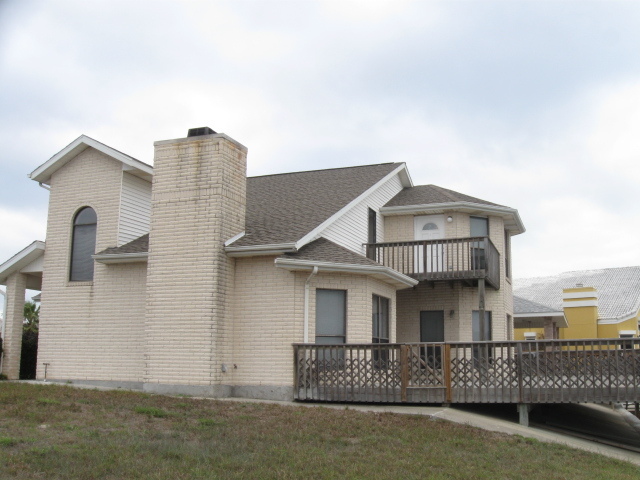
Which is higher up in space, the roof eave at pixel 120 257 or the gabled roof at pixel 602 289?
the gabled roof at pixel 602 289

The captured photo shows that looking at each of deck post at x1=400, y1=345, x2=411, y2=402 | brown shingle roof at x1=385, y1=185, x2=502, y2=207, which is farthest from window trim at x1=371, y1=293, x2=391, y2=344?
brown shingle roof at x1=385, y1=185, x2=502, y2=207

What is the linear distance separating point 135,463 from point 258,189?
50.3 feet

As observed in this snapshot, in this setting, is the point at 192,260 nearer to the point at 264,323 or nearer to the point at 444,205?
the point at 264,323

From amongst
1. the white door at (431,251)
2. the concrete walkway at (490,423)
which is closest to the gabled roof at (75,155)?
the concrete walkway at (490,423)

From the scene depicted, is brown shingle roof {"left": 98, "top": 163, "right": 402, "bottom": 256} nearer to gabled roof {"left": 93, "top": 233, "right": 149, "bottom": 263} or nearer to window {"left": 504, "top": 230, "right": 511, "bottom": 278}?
gabled roof {"left": 93, "top": 233, "right": 149, "bottom": 263}

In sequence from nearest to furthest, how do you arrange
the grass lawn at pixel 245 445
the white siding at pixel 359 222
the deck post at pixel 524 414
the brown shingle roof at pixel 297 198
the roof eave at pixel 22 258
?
the grass lawn at pixel 245 445
the deck post at pixel 524 414
the brown shingle roof at pixel 297 198
the white siding at pixel 359 222
the roof eave at pixel 22 258

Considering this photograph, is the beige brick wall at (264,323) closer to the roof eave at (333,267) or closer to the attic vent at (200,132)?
the roof eave at (333,267)

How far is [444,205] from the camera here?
73.3 ft

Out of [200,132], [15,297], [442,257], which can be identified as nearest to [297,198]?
[442,257]

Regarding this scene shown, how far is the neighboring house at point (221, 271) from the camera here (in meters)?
16.2

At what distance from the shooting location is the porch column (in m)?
19.7

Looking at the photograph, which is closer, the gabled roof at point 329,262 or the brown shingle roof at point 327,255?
the gabled roof at point 329,262

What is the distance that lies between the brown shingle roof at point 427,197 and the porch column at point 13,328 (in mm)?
11401

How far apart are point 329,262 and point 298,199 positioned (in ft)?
17.6
